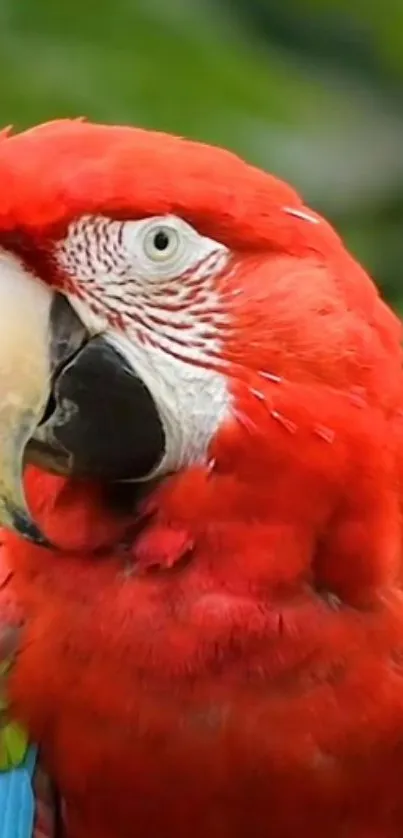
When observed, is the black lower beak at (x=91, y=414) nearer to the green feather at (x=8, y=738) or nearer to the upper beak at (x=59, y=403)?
the upper beak at (x=59, y=403)

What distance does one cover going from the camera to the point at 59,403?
3.92 feet

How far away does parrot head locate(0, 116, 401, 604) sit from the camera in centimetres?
118

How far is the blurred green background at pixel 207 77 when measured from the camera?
1.63 m

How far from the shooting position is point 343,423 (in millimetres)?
1244

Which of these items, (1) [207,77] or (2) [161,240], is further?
(1) [207,77]

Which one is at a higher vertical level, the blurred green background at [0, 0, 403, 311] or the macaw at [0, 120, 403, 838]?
the blurred green background at [0, 0, 403, 311]

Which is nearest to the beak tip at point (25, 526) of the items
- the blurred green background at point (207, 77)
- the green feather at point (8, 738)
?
the green feather at point (8, 738)

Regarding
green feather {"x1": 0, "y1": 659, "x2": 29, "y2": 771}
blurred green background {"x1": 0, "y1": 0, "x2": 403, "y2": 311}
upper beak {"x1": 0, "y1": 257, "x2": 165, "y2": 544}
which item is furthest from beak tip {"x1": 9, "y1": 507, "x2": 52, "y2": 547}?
blurred green background {"x1": 0, "y1": 0, "x2": 403, "y2": 311}

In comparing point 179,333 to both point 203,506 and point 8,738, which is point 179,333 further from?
point 8,738

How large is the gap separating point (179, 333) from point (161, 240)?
2.7 inches

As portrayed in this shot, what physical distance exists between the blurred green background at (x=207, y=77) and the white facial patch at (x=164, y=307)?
42cm

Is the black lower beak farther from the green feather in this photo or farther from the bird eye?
the green feather

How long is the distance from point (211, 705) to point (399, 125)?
1.05 m

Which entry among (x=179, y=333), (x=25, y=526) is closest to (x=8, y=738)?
(x=25, y=526)
